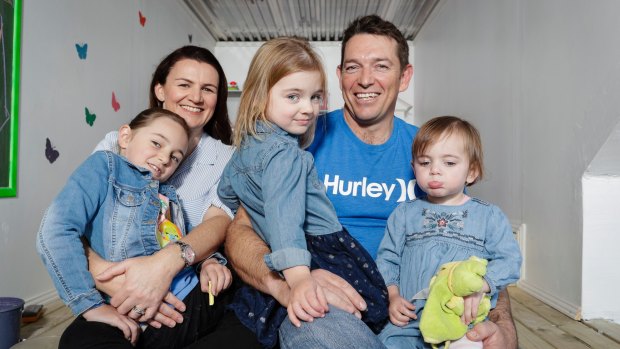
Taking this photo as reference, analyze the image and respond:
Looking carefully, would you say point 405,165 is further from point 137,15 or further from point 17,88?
point 137,15

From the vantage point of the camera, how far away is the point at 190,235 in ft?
5.39

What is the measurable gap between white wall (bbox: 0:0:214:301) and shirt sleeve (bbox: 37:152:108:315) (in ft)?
6.22

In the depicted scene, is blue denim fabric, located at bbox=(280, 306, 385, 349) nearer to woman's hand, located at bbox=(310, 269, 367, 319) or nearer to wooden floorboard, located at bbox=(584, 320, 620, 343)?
woman's hand, located at bbox=(310, 269, 367, 319)

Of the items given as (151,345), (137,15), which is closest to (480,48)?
(137,15)

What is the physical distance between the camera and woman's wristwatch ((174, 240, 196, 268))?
1.53 metres

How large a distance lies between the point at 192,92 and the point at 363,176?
0.73 metres

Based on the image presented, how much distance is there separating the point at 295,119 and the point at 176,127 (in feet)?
1.28

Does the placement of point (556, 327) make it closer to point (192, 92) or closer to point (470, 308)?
point (470, 308)

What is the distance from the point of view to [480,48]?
4988 millimetres

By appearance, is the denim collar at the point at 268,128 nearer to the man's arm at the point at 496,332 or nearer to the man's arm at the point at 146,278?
→ the man's arm at the point at 146,278

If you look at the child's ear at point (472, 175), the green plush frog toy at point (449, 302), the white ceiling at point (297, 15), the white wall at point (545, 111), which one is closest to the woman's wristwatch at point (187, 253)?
the green plush frog toy at point (449, 302)

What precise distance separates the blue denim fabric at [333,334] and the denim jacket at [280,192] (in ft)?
0.49

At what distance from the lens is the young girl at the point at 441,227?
1.62m

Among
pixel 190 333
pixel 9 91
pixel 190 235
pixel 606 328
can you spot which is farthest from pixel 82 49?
pixel 606 328
